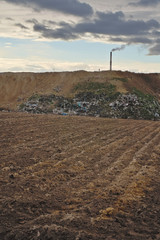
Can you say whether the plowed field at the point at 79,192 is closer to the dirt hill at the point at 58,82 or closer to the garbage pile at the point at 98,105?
the garbage pile at the point at 98,105

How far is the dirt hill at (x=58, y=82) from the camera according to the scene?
39.9 meters

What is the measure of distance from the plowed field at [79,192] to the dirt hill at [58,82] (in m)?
27.7

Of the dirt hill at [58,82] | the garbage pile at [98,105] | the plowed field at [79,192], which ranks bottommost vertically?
the plowed field at [79,192]

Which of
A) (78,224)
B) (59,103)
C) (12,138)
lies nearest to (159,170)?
(78,224)

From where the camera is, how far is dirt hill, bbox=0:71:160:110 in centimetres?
3991

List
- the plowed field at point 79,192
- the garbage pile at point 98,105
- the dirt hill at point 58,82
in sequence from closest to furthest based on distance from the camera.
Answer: the plowed field at point 79,192
the garbage pile at point 98,105
the dirt hill at point 58,82

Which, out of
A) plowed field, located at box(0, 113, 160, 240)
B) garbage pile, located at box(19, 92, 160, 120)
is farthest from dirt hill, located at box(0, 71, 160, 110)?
plowed field, located at box(0, 113, 160, 240)

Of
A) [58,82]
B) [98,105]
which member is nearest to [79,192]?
[98,105]

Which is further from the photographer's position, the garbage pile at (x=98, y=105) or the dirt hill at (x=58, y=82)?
the dirt hill at (x=58, y=82)

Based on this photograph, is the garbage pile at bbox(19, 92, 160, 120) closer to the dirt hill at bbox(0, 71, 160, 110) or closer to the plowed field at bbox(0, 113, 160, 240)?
the dirt hill at bbox(0, 71, 160, 110)

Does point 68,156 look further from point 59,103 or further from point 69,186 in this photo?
point 59,103

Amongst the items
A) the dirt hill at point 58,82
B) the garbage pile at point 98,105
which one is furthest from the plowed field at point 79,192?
the dirt hill at point 58,82

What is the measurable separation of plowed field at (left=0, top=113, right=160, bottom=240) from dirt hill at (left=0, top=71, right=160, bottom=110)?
27658mm

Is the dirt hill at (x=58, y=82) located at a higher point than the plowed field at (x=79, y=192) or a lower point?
higher
